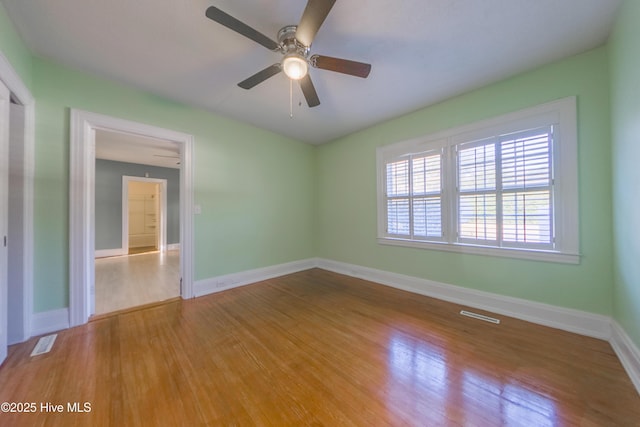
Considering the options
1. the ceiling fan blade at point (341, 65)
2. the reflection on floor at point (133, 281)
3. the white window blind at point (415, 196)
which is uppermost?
the ceiling fan blade at point (341, 65)

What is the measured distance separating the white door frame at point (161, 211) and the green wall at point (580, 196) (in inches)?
231

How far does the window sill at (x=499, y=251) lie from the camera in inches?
82.3

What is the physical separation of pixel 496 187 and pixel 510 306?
1270 mm

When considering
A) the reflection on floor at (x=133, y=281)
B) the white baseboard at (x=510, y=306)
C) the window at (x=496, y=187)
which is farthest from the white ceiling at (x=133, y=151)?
the white baseboard at (x=510, y=306)

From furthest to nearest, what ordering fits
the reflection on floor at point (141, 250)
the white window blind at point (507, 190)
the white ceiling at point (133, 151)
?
the reflection on floor at point (141, 250)
the white ceiling at point (133, 151)
the white window blind at point (507, 190)

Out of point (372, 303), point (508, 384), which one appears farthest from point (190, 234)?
point (508, 384)

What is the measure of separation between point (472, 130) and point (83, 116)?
4199 mm

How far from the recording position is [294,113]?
313 centimetres

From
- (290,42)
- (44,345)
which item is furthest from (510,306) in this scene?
(44,345)

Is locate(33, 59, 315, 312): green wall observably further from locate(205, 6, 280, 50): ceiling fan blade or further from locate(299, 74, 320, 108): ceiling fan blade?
locate(205, 6, 280, 50): ceiling fan blade

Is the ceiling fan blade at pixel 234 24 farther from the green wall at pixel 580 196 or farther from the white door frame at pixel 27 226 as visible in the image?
the green wall at pixel 580 196

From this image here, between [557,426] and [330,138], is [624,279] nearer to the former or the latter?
[557,426]

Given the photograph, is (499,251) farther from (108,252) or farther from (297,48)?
(108,252)

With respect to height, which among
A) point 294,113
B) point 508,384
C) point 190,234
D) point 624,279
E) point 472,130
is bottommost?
point 508,384
